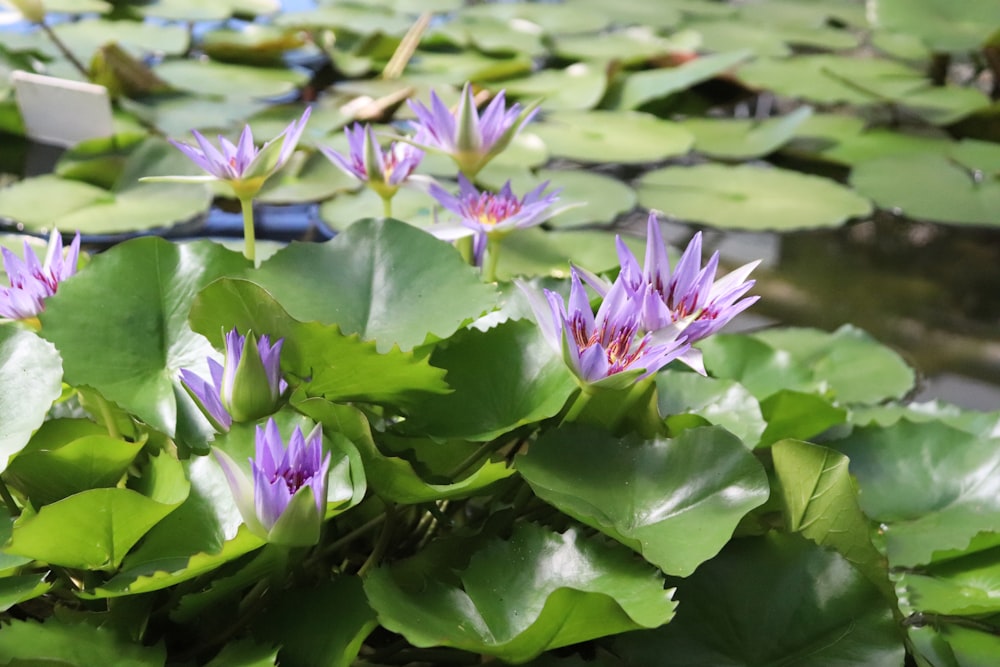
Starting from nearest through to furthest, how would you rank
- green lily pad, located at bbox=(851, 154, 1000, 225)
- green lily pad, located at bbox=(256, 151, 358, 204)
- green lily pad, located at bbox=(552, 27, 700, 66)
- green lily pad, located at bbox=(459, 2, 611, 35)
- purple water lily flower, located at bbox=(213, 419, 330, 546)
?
purple water lily flower, located at bbox=(213, 419, 330, 546)
green lily pad, located at bbox=(256, 151, 358, 204)
green lily pad, located at bbox=(851, 154, 1000, 225)
green lily pad, located at bbox=(552, 27, 700, 66)
green lily pad, located at bbox=(459, 2, 611, 35)

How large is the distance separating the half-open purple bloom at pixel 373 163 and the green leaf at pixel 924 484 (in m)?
0.44

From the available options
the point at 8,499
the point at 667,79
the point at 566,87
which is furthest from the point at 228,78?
the point at 8,499

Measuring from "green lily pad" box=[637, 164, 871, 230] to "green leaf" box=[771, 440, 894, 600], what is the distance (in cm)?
100

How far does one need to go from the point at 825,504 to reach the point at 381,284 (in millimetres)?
336

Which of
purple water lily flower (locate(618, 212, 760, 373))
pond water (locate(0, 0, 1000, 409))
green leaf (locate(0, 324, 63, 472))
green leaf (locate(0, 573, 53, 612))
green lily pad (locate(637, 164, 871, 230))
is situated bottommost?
pond water (locate(0, 0, 1000, 409))

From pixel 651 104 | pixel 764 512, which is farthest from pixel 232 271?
pixel 651 104

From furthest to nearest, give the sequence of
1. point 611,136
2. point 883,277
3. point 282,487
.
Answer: point 611,136 → point 883,277 → point 282,487

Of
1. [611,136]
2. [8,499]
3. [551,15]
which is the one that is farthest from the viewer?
[551,15]

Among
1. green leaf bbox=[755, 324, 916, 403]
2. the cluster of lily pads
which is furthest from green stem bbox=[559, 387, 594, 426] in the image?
green leaf bbox=[755, 324, 916, 403]

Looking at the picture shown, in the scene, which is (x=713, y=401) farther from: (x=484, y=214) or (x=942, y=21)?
(x=942, y=21)

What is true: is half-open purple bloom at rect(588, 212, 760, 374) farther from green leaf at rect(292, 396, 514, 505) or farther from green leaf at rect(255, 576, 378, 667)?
green leaf at rect(255, 576, 378, 667)

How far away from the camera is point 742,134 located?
1917mm

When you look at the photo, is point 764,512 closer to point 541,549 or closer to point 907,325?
point 541,549

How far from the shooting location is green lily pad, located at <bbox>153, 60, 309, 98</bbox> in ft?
6.19
